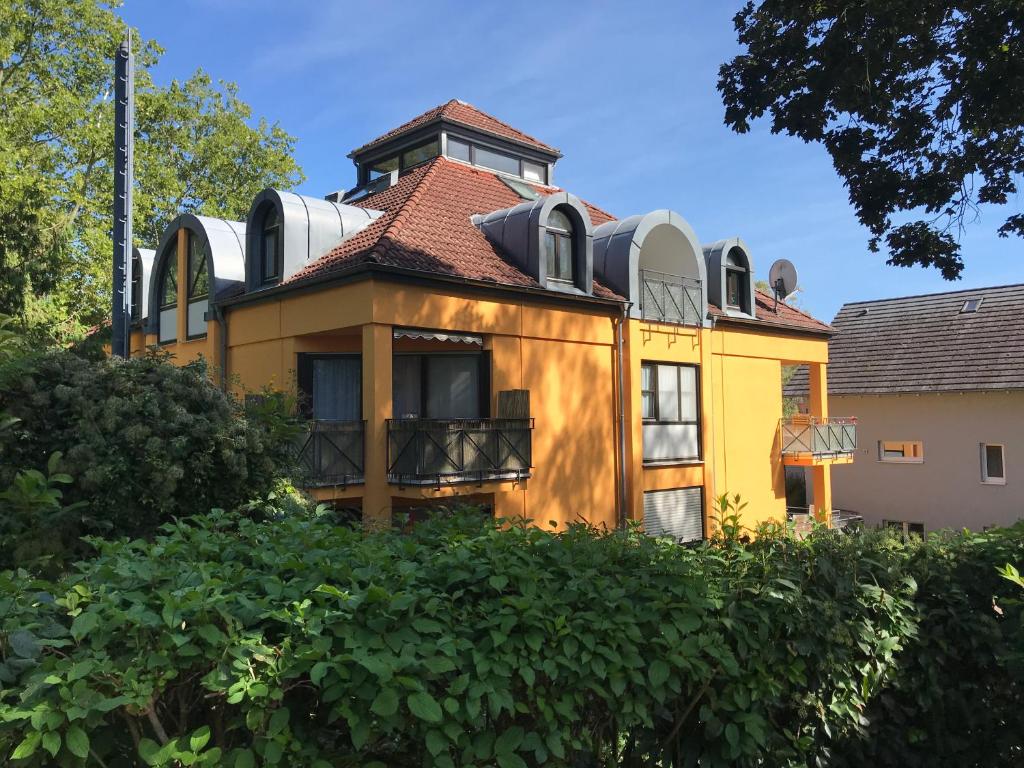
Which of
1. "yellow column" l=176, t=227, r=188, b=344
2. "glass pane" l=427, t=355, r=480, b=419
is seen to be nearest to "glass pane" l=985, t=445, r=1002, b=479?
"glass pane" l=427, t=355, r=480, b=419

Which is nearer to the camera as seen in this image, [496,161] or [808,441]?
[496,161]

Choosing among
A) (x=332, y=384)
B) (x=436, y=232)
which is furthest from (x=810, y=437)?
(x=332, y=384)

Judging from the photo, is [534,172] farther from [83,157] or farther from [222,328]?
[83,157]

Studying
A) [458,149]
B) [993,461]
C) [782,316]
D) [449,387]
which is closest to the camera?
[449,387]

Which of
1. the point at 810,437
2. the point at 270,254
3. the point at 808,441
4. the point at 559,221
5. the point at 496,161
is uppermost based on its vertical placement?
the point at 496,161

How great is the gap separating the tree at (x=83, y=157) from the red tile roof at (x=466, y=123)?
916 centimetres

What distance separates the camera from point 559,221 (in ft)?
56.6

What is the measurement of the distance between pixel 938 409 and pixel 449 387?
20.0 metres

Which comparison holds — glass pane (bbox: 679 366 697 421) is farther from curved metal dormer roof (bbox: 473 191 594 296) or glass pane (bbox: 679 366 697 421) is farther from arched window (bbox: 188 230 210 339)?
arched window (bbox: 188 230 210 339)

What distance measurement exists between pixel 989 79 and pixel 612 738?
1017 cm

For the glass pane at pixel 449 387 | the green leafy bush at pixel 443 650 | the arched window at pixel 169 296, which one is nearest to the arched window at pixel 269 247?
the glass pane at pixel 449 387

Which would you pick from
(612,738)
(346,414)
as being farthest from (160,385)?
(346,414)

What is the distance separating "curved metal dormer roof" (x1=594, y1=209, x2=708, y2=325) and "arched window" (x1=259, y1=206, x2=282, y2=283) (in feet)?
24.3

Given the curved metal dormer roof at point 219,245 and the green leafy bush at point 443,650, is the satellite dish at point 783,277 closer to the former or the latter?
the curved metal dormer roof at point 219,245
